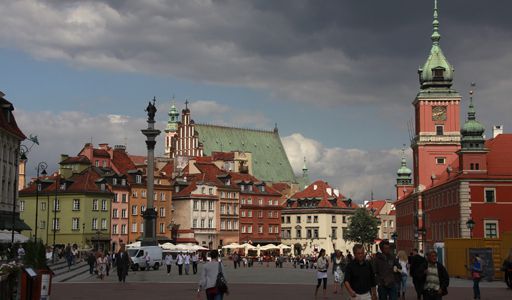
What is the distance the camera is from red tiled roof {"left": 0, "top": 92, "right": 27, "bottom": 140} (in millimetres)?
64688

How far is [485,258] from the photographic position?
142ft

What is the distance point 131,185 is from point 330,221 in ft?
135

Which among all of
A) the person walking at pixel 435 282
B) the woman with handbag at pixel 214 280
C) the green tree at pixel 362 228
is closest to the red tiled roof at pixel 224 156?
the green tree at pixel 362 228

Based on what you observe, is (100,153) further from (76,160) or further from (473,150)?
(473,150)

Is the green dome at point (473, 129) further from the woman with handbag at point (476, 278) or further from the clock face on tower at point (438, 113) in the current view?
the woman with handbag at point (476, 278)

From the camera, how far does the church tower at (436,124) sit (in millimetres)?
101375

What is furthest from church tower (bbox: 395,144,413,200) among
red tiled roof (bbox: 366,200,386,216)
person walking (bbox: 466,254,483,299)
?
person walking (bbox: 466,254,483,299)

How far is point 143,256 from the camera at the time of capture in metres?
60.7

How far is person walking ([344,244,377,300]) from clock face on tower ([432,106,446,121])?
292 ft

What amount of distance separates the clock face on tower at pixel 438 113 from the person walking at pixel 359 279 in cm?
8914

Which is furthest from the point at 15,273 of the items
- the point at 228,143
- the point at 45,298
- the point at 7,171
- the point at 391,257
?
the point at 228,143

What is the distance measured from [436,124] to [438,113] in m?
1.42

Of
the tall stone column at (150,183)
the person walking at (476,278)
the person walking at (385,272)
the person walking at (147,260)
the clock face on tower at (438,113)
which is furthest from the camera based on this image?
the clock face on tower at (438,113)

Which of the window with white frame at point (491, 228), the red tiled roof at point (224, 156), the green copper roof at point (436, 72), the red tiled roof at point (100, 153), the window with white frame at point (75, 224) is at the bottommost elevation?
the window with white frame at point (491, 228)
